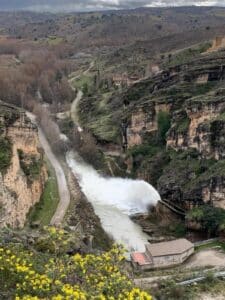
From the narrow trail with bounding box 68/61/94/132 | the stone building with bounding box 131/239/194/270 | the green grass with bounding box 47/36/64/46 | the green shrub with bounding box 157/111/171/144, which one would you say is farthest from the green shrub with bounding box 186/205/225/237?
the green grass with bounding box 47/36/64/46

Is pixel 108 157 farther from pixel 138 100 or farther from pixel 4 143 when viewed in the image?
pixel 4 143

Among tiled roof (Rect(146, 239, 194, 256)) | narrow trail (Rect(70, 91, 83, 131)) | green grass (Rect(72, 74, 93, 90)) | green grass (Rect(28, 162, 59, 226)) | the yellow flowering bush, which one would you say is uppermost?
the yellow flowering bush

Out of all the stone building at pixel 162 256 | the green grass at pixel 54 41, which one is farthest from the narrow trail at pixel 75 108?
the green grass at pixel 54 41

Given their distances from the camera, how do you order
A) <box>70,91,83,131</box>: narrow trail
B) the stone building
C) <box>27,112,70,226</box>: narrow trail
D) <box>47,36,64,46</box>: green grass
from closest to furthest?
the stone building, <box>27,112,70,226</box>: narrow trail, <box>70,91,83,131</box>: narrow trail, <box>47,36,64,46</box>: green grass

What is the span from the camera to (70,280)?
14.6 metres

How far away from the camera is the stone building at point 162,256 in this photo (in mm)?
38125

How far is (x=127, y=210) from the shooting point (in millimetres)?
52156

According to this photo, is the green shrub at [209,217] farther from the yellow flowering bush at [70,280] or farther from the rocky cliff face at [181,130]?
the yellow flowering bush at [70,280]

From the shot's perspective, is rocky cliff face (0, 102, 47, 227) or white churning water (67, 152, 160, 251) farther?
white churning water (67, 152, 160, 251)

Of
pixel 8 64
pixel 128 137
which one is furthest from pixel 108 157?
pixel 8 64

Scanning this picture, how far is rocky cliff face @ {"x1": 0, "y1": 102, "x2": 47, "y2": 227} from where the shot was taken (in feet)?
120

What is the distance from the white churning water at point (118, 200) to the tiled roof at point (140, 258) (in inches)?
132

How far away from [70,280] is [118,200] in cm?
4013

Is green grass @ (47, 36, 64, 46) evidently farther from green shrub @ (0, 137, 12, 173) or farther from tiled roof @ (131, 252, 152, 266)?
tiled roof @ (131, 252, 152, 266)
